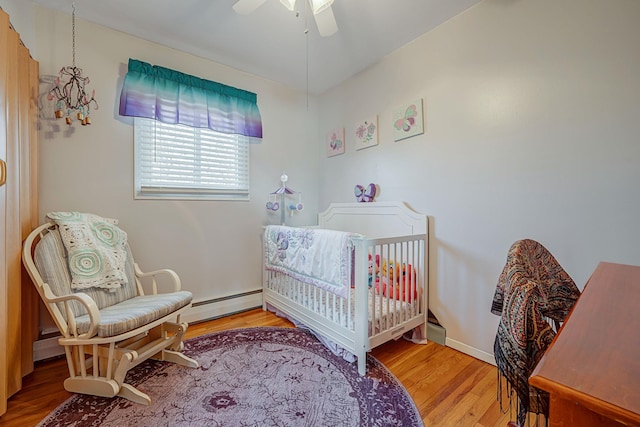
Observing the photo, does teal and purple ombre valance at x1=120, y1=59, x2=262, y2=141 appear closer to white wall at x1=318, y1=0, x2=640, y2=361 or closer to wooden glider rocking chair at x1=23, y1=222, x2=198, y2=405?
wooden glider rocking chair at x1=23, y1=222, x2=198, y2=405

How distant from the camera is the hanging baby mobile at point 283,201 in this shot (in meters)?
2.83

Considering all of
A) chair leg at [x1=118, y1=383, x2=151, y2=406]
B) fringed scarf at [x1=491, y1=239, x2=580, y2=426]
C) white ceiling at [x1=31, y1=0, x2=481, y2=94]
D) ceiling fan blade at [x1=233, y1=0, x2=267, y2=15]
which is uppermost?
white ceiling at [x1=31, y1=0, x2=481, y2=94]

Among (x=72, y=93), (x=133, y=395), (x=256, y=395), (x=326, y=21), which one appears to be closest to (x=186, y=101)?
(x=72, y=93)

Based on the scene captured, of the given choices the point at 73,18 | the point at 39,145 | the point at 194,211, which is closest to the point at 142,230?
the point at 194,211

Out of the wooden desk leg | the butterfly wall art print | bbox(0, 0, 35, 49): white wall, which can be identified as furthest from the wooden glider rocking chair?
the butterfly wall art print

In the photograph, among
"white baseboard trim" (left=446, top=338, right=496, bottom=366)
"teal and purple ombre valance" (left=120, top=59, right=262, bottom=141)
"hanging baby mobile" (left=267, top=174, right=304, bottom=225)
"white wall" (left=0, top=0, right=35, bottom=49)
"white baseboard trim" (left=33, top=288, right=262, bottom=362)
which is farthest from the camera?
"hanging baby mobile" (left=267, top=174, right=304, bottom=225)

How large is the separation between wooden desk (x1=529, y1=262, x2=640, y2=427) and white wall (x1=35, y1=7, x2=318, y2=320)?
253 cm

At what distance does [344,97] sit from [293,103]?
0.60 metres

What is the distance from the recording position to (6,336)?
4.42ft

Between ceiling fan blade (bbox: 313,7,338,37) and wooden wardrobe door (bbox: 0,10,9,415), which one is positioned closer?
wooden wardrobe door (bbox: 0,10,9,415)

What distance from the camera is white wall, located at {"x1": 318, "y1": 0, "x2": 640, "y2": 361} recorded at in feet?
4.47

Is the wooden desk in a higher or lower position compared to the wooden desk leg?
higher

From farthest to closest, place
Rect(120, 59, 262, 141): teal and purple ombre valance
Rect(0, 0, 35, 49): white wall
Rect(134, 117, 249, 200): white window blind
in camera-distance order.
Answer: Rect(134, 117, 249, 200): white window blind
Rect(120, 59, 262, 141): teal and purple ombre valance
Rect(0, 0, 35, 49): white wall

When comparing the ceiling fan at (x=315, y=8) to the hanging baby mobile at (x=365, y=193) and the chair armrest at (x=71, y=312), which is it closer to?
the hanging baby mobile at (x=365, y=193)
